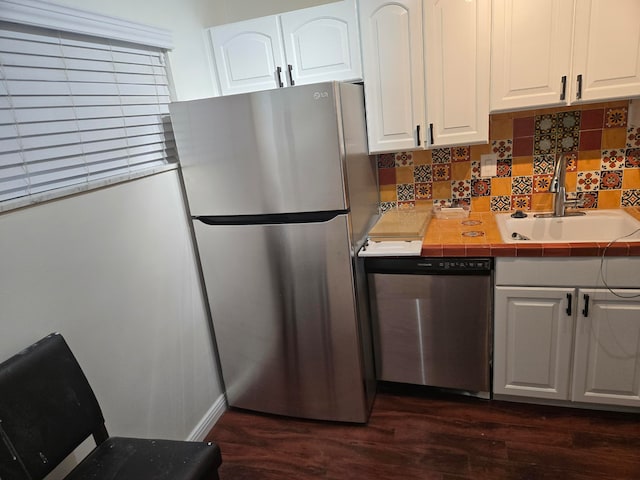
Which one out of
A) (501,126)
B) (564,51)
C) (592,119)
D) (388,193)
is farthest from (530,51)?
(388,193)

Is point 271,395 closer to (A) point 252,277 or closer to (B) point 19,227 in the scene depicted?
(A) point 252,277

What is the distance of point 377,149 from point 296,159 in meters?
0.53

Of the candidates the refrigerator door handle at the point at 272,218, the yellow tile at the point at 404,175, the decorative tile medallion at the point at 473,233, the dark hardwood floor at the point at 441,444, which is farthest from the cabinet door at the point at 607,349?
the refrigerator door handle at the point at 272,218

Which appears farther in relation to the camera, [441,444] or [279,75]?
[279,75]

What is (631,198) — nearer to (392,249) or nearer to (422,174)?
(422,174)

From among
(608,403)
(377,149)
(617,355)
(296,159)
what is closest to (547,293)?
(617,355)

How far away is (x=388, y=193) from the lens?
98.6 inches

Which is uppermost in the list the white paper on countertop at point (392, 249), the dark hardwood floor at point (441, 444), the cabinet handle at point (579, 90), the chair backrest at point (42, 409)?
the cabinet handle at point (579, 90)

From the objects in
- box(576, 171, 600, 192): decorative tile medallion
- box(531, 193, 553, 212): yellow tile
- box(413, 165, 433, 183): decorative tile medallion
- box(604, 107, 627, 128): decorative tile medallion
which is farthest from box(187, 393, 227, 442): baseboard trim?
box(604, 107, 627, 128): decorative tile medallion

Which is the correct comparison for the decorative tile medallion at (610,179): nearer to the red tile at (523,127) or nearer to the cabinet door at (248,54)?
the red tile at (523,127)

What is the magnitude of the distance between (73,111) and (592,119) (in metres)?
2.32

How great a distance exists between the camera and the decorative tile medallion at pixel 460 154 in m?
2.31

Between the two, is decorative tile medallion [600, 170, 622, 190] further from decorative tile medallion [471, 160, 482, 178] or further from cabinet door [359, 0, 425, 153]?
cabinet door [359, 0, 425, 153]

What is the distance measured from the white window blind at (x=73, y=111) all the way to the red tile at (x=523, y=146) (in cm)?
179
